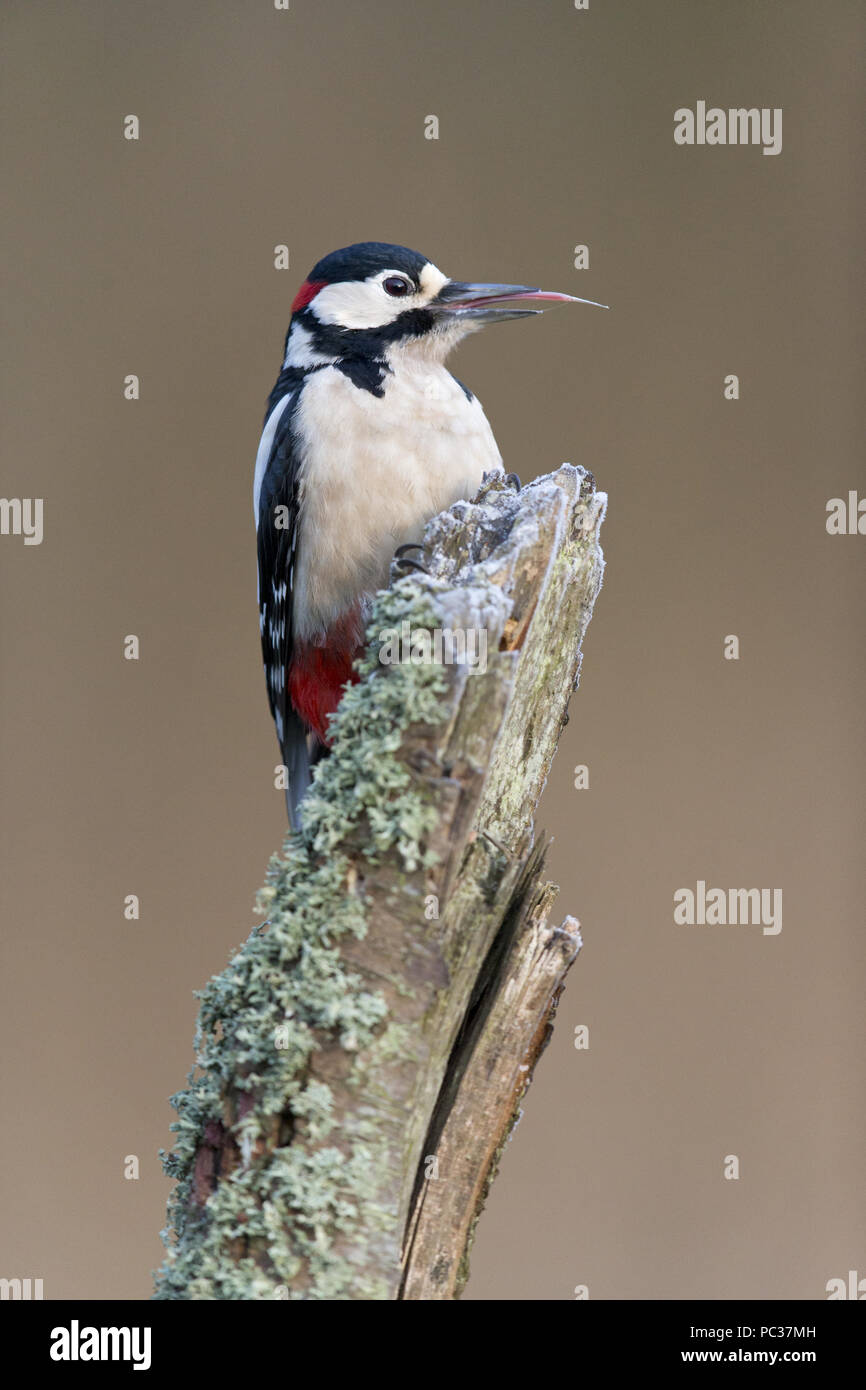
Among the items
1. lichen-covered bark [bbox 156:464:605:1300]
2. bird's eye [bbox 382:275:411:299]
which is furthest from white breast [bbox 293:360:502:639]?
lichen-covered bark [bbox 156:464:605:1300]

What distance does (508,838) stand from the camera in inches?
49.3

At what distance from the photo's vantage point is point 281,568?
177 cm

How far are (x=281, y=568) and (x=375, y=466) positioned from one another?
9.8 inches

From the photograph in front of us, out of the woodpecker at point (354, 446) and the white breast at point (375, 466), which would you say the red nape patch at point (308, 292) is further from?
the white breast at point (375, 466)

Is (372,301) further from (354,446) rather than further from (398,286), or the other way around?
(354,446)

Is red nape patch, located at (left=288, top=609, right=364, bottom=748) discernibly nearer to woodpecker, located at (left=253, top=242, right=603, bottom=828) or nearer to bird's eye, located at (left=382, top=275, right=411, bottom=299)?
woodpecker, located at (left=253, top=242, right=603, bottom=828)

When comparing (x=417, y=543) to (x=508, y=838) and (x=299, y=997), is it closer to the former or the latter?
(x=508, y=838)

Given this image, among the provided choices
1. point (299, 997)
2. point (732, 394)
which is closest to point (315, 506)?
point (299, 997)

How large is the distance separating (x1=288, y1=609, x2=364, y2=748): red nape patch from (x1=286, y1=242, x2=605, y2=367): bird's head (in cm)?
39

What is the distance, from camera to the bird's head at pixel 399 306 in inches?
67.8

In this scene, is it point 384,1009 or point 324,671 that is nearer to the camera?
point 384,1009

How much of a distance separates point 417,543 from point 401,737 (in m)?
0.63

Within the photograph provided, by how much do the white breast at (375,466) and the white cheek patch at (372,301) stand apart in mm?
96

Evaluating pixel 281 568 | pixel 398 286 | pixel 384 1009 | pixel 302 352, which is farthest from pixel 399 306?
pixel 384 1009
